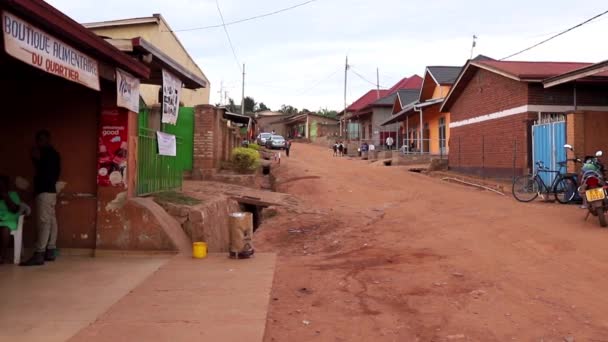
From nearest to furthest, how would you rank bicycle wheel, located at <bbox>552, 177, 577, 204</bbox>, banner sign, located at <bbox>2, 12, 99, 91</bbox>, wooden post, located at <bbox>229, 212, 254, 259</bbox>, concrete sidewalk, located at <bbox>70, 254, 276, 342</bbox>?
concrete sidewalk, located at <bbox>70, 254, 276, 342</bbox> < banner sign, located at <bbox>2, 12, 99, 91</bbox> < wooden post, located at <bbox>229, 212, 254, 259</bbox> < bicycle wheel, located at <bbox>552, 177, 577, 204</bbox>

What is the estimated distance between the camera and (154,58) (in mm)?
8469

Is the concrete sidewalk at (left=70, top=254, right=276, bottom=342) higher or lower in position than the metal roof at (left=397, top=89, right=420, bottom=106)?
lower

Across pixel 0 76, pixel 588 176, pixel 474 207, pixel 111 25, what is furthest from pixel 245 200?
pixel 111 25

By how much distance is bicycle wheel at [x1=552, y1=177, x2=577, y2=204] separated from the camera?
42.9ft

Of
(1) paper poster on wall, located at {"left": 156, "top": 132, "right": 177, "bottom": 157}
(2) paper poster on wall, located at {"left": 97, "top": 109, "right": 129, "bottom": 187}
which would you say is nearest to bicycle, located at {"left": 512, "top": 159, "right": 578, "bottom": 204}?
(1) paper poster on wall, located at {"left": 156, "top": 132, "right": 177, "bottom": 157}

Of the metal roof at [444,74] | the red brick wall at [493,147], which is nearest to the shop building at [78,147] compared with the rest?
the red brick wall at [493,147]

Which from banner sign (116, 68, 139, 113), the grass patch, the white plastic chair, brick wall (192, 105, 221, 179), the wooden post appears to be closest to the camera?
the white plastic chair

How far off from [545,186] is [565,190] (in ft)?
1.98

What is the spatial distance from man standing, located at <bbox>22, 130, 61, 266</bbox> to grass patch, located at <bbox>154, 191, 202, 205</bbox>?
6.86 ft

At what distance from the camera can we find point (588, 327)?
16.0 ft

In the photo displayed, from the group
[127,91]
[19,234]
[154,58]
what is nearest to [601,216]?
[154,58]

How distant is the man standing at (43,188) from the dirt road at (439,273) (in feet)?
9.83

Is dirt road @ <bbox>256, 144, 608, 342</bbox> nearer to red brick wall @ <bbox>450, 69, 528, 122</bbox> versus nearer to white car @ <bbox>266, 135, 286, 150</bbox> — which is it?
red brick wall @ <bbox>450, 69, 528, 122</bbox>

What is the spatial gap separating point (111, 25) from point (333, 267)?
58.5 ft
